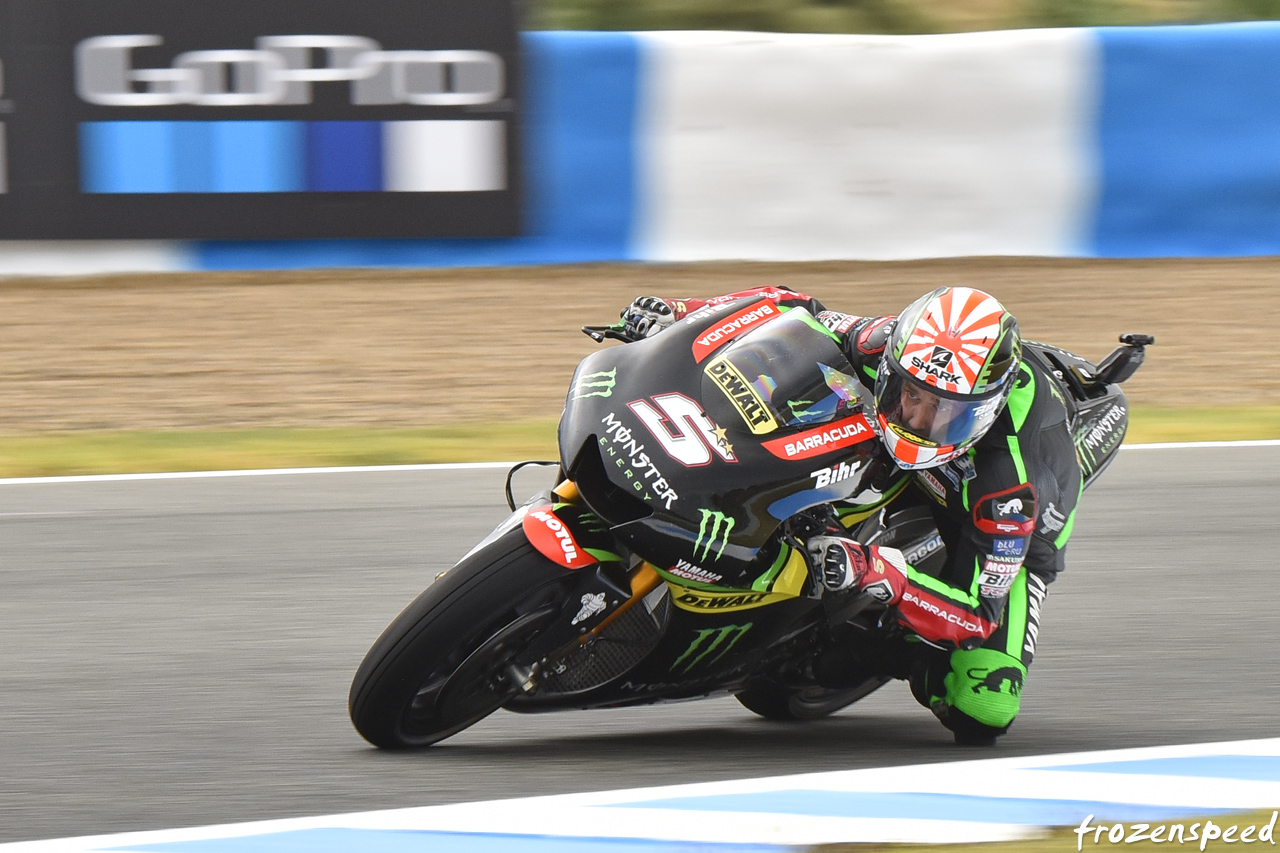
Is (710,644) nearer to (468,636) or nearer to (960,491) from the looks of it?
(468,636)

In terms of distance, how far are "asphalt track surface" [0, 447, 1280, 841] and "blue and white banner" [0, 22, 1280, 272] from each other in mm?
3731

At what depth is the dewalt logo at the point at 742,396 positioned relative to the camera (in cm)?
354

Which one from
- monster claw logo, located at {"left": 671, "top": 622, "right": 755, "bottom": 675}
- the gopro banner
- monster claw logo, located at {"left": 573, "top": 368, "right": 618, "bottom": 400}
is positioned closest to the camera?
monster claw logo, located at {"left": 573, "top": 368, "right": 618, "bottom": 400}

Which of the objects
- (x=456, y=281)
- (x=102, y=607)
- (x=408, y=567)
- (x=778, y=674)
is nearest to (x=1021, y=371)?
(x=778, y=674)

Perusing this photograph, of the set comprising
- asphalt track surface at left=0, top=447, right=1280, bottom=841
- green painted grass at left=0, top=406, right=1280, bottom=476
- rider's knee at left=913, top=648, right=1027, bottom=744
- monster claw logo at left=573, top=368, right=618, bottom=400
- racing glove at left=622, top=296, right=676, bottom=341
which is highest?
racing glove at left=622, top=296, right=676, bottom=341

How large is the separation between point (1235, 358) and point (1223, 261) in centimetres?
166

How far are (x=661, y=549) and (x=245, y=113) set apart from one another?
24.0ft

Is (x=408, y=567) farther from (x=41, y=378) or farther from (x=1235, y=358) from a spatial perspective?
(x=1235, y=358)

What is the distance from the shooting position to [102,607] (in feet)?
17.7

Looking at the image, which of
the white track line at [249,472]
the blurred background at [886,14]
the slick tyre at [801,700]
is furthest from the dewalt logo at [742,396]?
the blurred background at [886,14]

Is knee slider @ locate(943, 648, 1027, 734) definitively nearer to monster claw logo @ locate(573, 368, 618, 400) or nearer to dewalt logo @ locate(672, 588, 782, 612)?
dewalt logo @ locate(672, 588, 782, 612)

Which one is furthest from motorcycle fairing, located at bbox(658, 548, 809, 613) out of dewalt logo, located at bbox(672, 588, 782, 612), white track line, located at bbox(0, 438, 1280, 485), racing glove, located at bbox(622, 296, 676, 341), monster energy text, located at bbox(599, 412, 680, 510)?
white track line, located at bbox(0, 438, 1280, 485)

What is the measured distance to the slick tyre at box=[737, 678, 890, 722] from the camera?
4465 millimetres

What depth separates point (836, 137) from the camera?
34.3 ft
